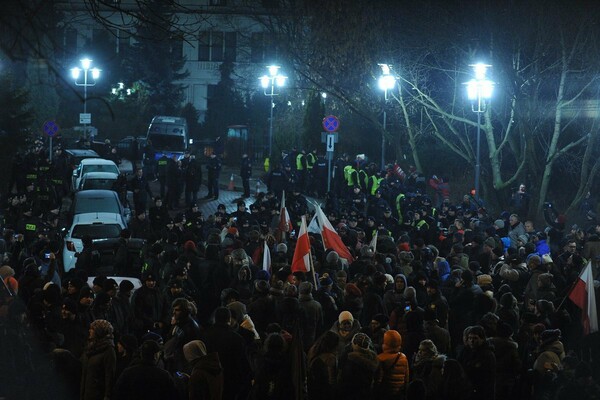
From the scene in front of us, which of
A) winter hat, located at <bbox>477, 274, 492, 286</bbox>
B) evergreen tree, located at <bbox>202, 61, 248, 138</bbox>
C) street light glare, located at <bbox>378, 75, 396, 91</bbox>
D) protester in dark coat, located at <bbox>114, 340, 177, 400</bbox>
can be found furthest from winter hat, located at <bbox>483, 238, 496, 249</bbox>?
evergreen tree, located at <bbox>202, 61, 248, 138</bbox>

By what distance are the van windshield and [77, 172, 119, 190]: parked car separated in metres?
15.8

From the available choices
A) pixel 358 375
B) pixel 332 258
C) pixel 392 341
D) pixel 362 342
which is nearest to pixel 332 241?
pixel 332 258

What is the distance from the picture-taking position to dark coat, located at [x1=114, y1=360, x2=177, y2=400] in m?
8.46

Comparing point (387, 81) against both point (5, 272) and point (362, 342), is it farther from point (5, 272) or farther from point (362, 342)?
point (362, 342)

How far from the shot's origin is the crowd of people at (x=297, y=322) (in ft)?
30.3

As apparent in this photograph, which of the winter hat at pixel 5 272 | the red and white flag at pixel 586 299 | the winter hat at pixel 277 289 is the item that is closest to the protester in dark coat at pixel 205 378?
the winter hat at pixel 277 289

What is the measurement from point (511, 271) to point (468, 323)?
205 cm

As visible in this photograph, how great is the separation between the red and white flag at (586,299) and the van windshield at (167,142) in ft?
114

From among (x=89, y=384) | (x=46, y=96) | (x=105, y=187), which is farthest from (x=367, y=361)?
(x=46, y=96)

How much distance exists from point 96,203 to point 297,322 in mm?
15668

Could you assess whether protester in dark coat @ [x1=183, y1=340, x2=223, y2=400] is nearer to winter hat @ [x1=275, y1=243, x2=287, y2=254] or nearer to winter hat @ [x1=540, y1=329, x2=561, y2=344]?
winter hat @ [x1=540, y1=329, x2=561, y2=344]

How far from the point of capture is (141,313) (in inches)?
495

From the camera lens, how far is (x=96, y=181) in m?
30.4

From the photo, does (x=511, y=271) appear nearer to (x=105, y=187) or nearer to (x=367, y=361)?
(x=367, y=361)
